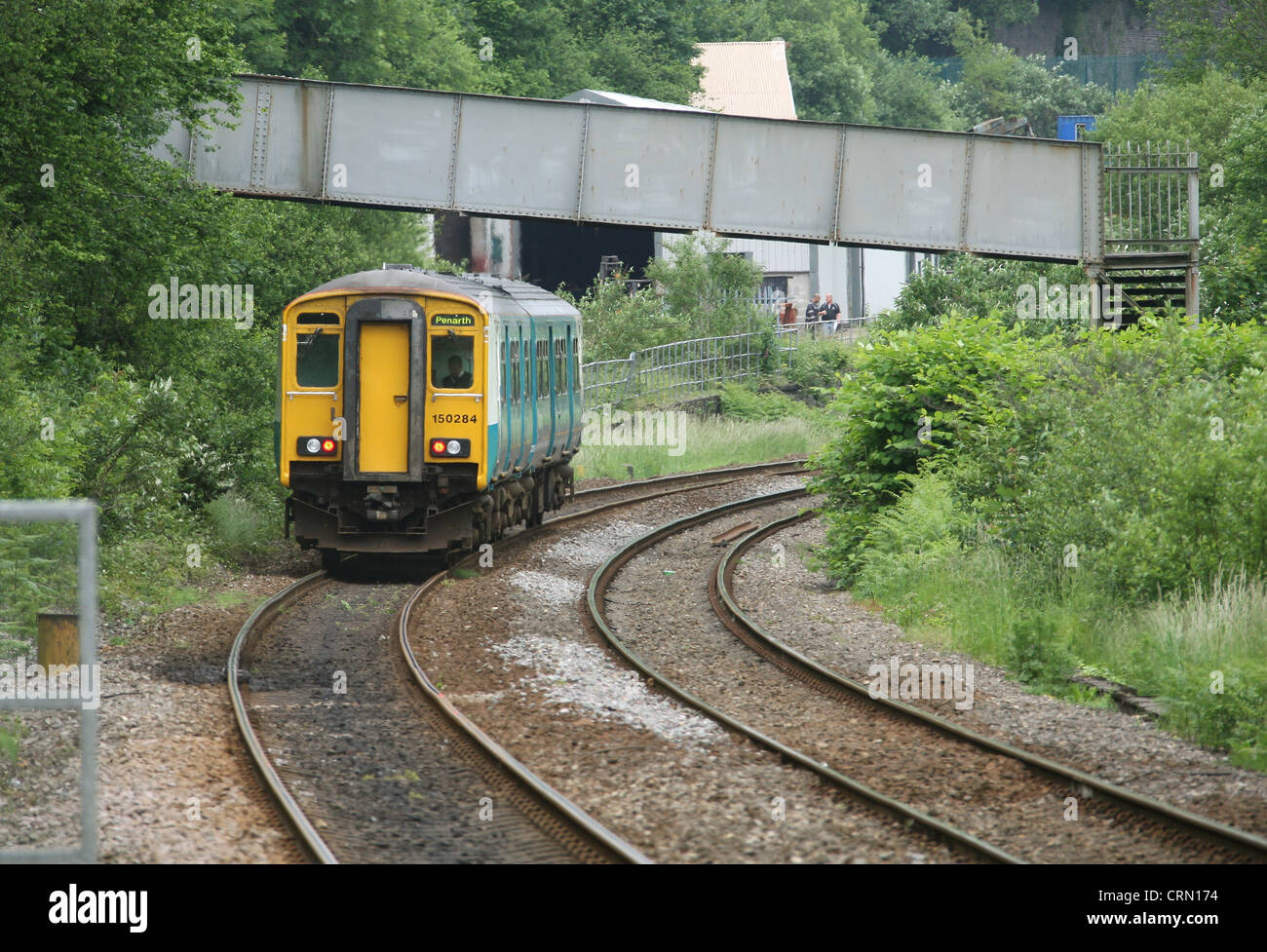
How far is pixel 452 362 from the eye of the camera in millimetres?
16609

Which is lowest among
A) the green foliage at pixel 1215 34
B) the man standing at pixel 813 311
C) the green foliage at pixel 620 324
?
the green foliage at pixel 620 324

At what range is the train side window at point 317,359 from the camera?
1658 centimetres

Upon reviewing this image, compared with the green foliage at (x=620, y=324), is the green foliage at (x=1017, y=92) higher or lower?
higher

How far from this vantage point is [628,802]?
856 centimetres

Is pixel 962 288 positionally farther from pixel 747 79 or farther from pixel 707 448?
pixel 747 79

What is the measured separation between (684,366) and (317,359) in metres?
20.9

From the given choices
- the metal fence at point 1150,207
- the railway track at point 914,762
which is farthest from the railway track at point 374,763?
the metal fence at point 1150,207

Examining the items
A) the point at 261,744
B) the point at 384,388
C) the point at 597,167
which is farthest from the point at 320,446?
the point at 597,167

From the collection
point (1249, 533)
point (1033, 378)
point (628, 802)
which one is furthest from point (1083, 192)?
point (628, 802)

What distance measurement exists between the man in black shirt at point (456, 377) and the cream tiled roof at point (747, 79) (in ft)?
175

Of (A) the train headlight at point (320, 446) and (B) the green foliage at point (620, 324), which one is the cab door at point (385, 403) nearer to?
(A) the train headlight at point (320, 446)

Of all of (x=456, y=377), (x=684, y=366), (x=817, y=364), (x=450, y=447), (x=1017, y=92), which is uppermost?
(x=1017, y=92)

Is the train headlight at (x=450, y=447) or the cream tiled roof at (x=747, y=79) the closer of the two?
the train headlight at (x=450, y=447)
